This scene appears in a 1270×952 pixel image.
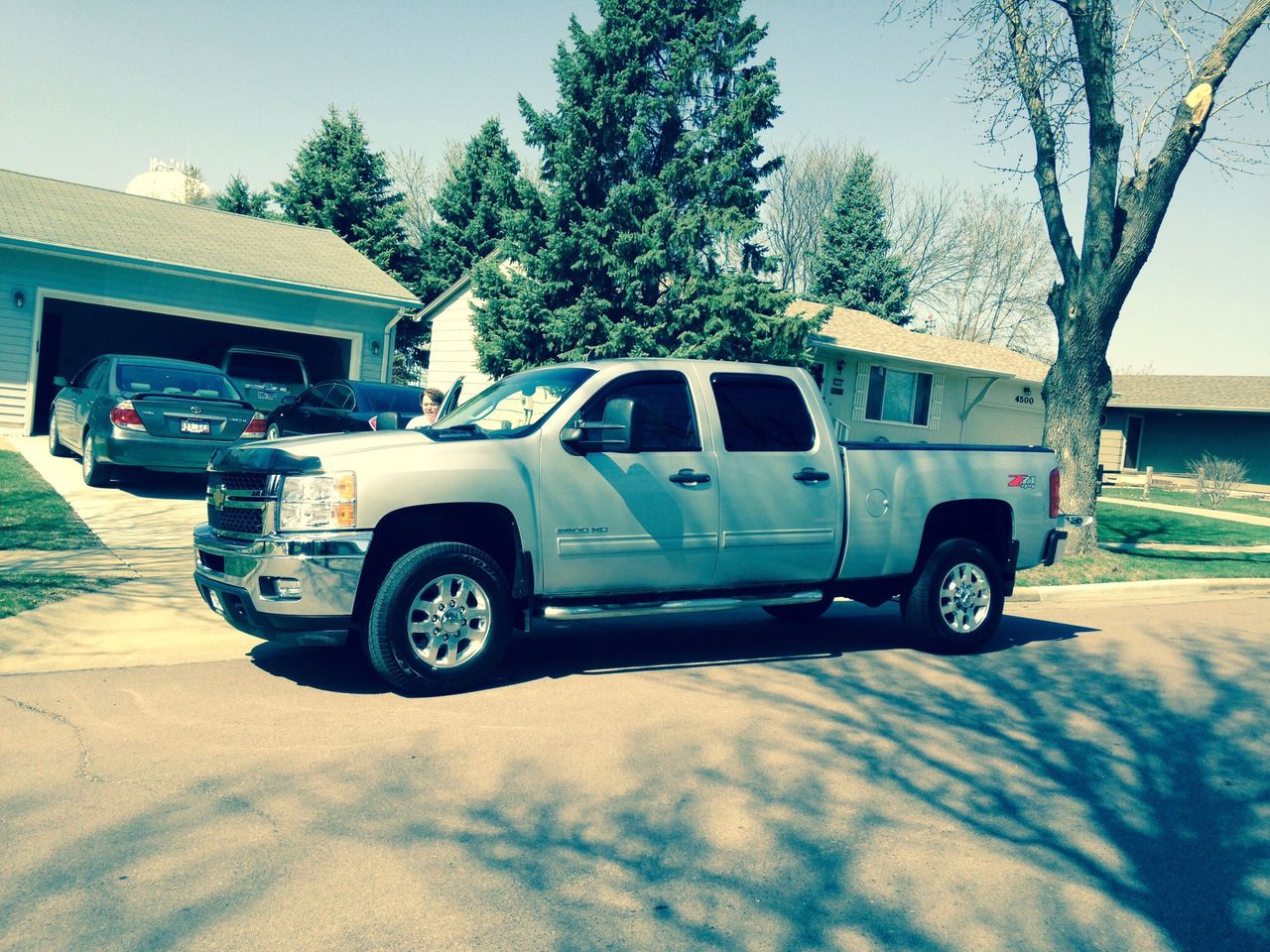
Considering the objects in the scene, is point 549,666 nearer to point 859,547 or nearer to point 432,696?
point 432,696

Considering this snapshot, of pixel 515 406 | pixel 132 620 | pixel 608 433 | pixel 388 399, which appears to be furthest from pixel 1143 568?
pixel 132 620

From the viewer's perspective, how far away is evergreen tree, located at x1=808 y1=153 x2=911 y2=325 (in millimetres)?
42750

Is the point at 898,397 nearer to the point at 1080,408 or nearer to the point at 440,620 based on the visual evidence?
the point at 1080,408

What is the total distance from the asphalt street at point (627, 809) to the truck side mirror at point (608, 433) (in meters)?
1.49

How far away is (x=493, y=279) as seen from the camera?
2169 centimetres

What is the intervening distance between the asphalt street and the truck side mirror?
1.49 meters

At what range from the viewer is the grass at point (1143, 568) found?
500 inches

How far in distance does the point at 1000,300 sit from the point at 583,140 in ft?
134

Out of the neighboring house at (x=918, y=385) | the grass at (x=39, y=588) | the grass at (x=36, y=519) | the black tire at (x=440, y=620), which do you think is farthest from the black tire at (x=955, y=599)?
the neighboring house at (x=918, y=385)

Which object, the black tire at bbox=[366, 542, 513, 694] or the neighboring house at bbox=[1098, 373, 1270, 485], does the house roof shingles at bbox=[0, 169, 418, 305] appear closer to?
the black tire at bbox=[366, 542, 513, 694]

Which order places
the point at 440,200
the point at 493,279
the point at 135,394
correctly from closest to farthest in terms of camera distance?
the point at 135,394 → the point at 493,279 → the point at 440,200

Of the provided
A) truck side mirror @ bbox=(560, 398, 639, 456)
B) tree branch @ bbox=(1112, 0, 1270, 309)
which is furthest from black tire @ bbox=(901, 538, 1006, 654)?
tree branch @ bbox=(1112, 0, 1270, 309)

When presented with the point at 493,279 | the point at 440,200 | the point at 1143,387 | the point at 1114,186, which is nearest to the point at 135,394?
the point at 493,279

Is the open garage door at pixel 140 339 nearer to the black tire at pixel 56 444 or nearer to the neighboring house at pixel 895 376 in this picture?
the neighboring house at pixel 895 376
